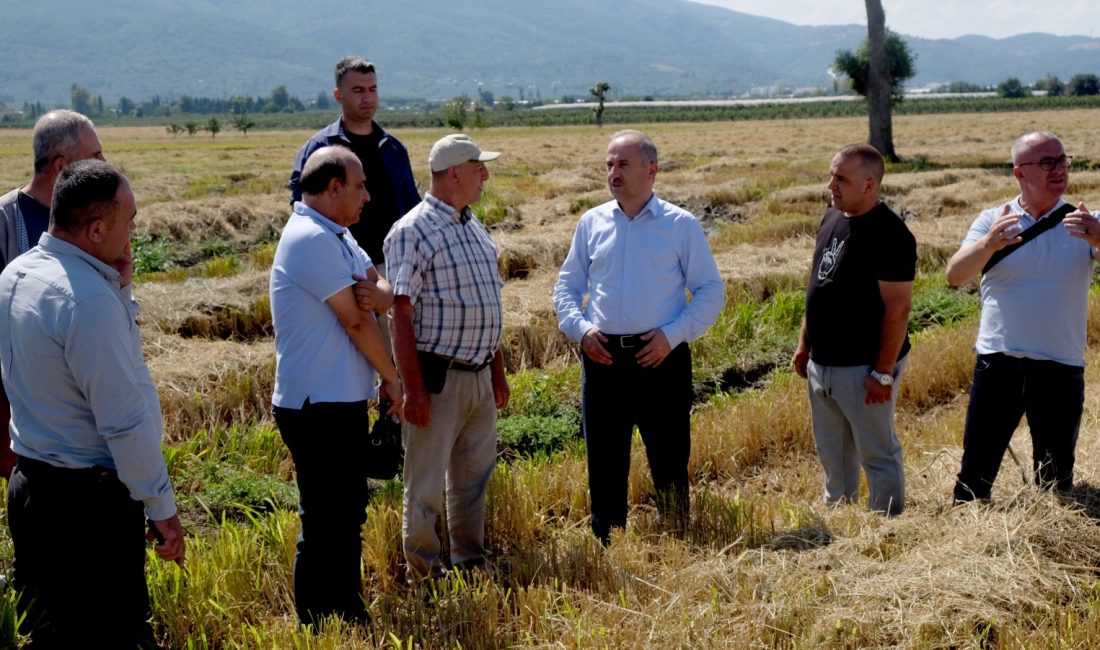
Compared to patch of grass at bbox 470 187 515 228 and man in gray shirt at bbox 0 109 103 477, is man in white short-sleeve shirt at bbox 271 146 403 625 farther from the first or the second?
patch of grass at bbox 470 187 515 228

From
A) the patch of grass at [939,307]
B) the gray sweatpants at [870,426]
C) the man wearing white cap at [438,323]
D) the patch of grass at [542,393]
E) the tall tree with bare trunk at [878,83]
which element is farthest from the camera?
the tall tree with bare trunk at [878,83]

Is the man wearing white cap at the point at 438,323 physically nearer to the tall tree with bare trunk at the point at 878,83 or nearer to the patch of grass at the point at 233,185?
the patch of grass at the point at 233,185

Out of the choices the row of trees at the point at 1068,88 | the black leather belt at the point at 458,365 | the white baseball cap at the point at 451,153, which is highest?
the row of trees at the point at 1068,88

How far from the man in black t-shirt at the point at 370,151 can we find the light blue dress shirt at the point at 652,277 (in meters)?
1.40

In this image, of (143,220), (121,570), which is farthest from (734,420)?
(143,220)

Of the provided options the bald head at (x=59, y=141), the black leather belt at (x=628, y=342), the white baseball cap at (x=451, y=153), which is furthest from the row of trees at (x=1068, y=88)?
the bald head at (x=59, y=141)

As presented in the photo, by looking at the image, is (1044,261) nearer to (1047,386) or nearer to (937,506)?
(1047,386)

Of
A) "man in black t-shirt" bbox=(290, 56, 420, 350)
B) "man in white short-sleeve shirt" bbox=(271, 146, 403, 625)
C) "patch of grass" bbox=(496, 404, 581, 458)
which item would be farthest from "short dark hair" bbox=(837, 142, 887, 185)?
"patch of grass" bbox=(496, 404, 581, 458)

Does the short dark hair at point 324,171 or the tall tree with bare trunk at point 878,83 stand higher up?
the tall tree with bare trunk at point 878,83

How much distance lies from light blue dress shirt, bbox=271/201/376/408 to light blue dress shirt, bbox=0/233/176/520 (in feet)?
2.17

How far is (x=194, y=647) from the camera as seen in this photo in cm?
391

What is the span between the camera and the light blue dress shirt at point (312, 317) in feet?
12.6

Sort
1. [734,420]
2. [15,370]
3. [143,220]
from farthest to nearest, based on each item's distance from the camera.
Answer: [143,220], [734,420], [15,370]

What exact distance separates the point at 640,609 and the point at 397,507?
1.83 meters
